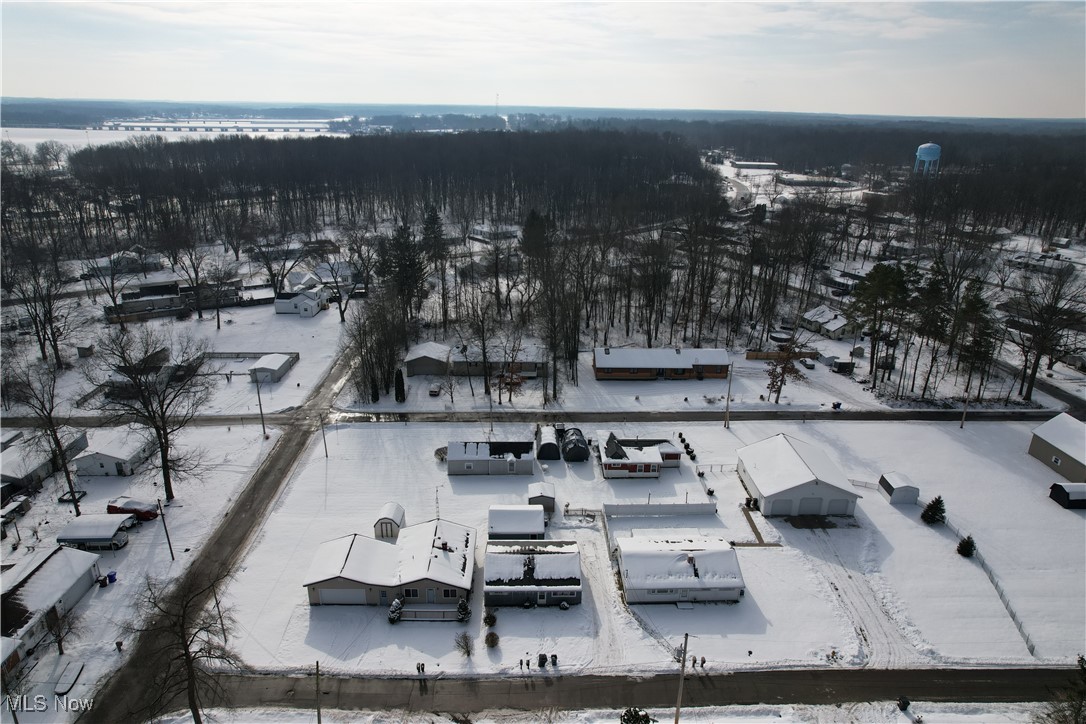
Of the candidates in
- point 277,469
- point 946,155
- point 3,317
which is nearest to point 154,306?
point 3,317

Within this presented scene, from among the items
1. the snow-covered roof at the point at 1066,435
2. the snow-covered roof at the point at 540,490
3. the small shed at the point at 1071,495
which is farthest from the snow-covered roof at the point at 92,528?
the snow-covered roof at the point at 1066,435

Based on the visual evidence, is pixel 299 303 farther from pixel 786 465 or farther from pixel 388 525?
pixel 786 465

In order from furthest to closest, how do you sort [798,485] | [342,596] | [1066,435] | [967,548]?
[1066,435]
[798,485]
[967,548]
[342,596]

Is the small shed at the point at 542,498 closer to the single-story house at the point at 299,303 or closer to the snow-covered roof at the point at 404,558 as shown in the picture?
the snow-covered roof at the point at 404,558

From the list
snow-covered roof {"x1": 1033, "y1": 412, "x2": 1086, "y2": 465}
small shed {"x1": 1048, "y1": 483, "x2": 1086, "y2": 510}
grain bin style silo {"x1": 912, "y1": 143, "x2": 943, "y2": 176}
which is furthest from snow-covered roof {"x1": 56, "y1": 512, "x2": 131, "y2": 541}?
grain bin style silo {"x1": 912, "y1": 143, "x2": 943, "y2": 176}

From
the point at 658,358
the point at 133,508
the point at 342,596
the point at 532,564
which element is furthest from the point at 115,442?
the point at 658,358

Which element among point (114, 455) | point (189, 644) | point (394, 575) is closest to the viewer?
point (189, 644)
